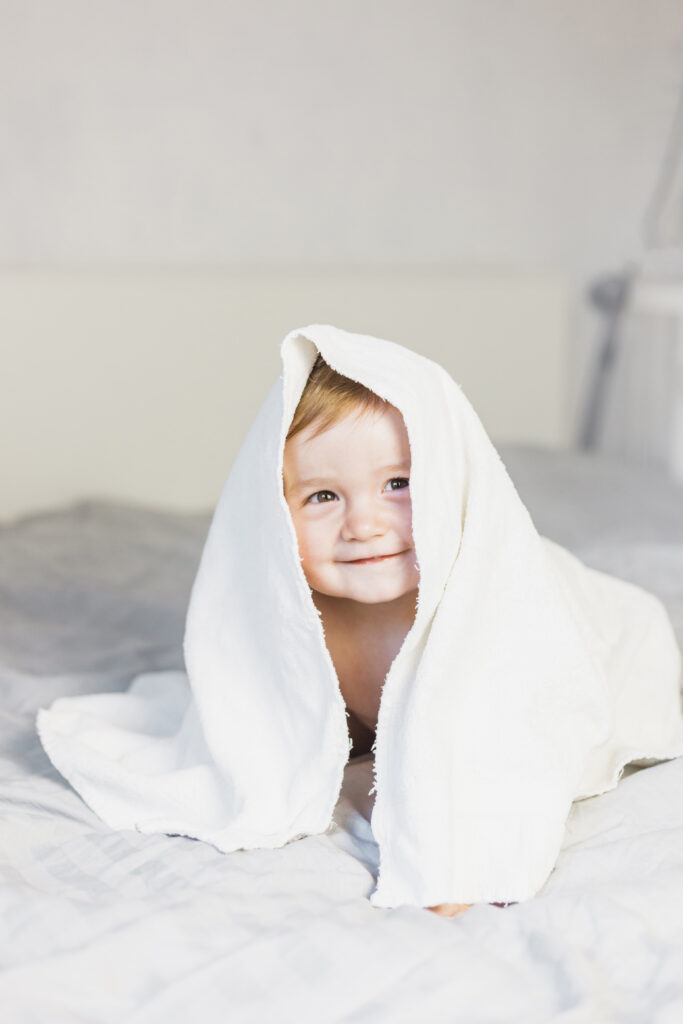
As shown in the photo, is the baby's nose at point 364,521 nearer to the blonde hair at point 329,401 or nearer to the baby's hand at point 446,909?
the blonde hair at point 329,401

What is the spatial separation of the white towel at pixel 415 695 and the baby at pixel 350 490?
0.07ft

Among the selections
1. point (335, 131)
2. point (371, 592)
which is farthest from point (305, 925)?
point (335, 131)

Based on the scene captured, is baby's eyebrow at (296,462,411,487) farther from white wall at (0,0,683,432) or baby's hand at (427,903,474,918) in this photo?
white wall at (0,0,683,432)

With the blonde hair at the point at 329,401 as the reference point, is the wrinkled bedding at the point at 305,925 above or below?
below

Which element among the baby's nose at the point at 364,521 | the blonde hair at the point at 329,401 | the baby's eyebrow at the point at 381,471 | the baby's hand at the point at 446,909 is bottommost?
the baby's hand at the point at 446,909

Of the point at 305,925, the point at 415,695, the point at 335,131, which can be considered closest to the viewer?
the point at 305,925

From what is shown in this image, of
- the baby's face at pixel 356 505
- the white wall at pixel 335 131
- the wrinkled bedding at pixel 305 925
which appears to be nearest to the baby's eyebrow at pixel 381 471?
the baby's face at pixel 356 505

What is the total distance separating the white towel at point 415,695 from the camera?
32.0 inches

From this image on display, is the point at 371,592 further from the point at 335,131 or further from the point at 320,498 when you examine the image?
the point at 335,131

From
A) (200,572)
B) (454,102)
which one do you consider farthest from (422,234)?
(200,572)

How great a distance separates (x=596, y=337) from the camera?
2770 mm

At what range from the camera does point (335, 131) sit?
7.80 feet

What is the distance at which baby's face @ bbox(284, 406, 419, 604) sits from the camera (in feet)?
2.84

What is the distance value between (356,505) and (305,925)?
12.3 inches
